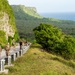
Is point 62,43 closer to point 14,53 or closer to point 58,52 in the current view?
point 58,52

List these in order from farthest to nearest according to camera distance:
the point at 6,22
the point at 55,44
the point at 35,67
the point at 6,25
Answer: the point at 6,22
the point at 6,25
the point at 55,44
the point at 35,67

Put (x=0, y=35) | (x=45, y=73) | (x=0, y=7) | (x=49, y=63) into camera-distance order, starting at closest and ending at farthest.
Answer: (x=45, y=73)
(x=49, y=63)
(x=0, y=35)
(x=0, y=7)

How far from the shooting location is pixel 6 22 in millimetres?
52094

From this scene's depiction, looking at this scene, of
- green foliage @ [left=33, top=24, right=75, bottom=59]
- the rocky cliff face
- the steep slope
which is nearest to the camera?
green foliage @ [left=33, top=24, right=75, bottom=59]

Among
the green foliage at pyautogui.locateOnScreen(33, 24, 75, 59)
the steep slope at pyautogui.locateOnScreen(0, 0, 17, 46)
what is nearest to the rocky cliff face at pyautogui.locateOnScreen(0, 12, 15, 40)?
the steep slope at pyautogui.locateOnScreen(0, 0, 17, 46)

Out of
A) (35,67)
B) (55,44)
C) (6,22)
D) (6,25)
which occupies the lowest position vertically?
(55,44)

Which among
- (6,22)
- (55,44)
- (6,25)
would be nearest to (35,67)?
(55,44)

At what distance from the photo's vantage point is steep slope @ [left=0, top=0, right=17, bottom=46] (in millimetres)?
49388

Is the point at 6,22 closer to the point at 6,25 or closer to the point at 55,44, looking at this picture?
the point at 6,25

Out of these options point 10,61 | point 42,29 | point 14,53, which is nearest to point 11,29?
point 42,29

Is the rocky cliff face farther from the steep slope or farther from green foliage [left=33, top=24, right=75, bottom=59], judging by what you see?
green foliage [left=33, top=24, right=75, bottom=59]

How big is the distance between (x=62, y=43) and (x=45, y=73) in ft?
63.3

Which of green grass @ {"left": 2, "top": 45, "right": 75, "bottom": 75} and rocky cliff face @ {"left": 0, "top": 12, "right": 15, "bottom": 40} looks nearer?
green grass @ {"left": 2, "top": 45, "right": 75, "bottom": 75}

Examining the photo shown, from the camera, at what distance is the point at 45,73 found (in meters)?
29.1
